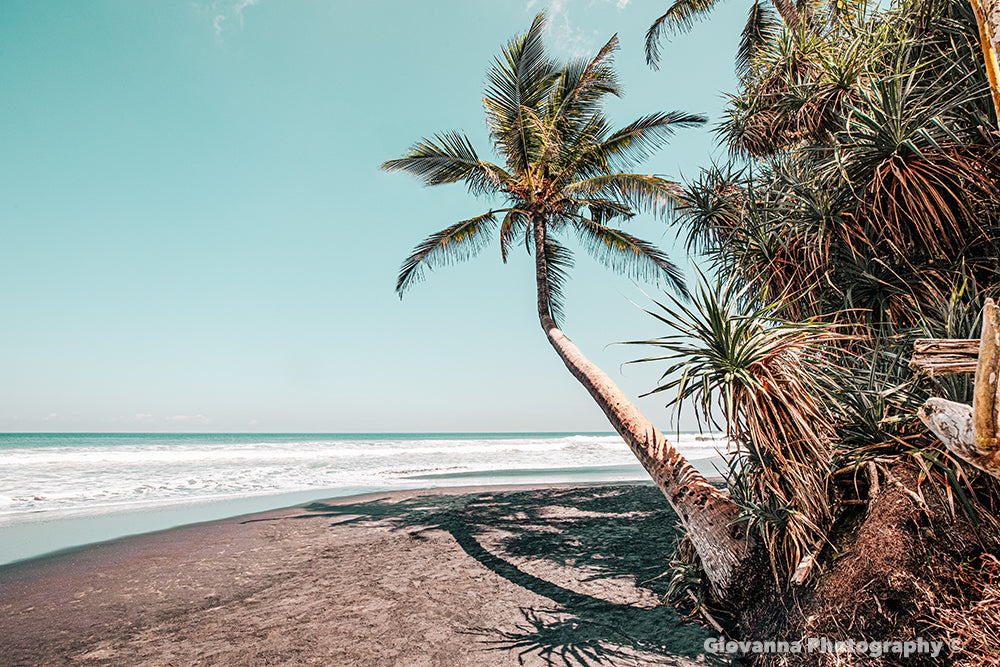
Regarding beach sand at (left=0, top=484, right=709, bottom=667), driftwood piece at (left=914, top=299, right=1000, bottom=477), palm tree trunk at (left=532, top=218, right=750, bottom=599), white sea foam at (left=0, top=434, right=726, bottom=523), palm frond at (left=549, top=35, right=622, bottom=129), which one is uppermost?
palm frond at (left=549, top=35, right=622, bottom=129)

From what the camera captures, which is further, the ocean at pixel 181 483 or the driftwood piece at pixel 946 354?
the ocean at pixel 181 483

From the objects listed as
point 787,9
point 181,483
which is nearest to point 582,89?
point 787,9

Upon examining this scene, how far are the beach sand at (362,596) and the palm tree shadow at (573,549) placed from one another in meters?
0.02

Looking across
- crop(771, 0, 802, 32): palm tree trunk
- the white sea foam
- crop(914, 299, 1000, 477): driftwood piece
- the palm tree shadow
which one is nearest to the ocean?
the white sea foam

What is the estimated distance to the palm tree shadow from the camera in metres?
3.38

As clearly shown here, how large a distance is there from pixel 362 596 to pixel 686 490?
3301 millimetres

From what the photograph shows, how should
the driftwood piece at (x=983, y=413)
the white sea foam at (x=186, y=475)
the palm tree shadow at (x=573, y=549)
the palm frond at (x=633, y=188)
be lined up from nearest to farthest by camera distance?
the driftwood piece at (x=983, y=413) < the palm tree shadow at (x=573, y=549) < the palm frond at (x=633, y=188) < the white sea foam at (x=186, y=475)

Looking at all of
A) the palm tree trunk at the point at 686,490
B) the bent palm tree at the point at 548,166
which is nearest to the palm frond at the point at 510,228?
the bent palm tree at the point at 548,166

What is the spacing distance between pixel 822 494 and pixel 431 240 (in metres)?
7.00

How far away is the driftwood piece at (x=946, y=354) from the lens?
1.77 m

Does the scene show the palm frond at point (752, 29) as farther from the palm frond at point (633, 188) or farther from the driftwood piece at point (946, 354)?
the driftwood piece at point (946, 354)

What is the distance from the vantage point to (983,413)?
64.8 inches

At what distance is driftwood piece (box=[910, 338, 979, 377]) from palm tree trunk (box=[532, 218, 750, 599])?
2.01 meters

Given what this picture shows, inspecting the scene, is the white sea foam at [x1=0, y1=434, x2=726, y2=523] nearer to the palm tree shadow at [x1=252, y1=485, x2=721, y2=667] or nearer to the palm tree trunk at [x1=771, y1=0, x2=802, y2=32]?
the palm tree shadow at [x1=252, y1=485, x2=721, y2=667]
